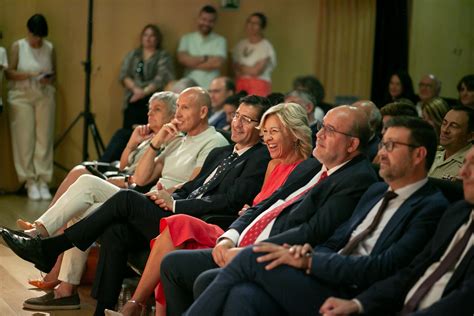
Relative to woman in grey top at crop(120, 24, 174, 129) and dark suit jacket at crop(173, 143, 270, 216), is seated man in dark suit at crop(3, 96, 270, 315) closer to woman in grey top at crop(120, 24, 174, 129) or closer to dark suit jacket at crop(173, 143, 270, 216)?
dark suit jacket at crop(173, 143, 270, 216)

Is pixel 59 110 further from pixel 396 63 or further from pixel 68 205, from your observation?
pixel 68 205

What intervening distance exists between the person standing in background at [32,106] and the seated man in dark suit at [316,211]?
4.60 metres

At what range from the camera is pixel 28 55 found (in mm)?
8375

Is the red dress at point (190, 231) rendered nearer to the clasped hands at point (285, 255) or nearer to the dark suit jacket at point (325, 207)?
the dark suit jacket at point (325, 207)

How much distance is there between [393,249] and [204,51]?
580 cm

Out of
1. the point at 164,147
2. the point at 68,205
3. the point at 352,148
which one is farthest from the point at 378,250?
the point at 164,147

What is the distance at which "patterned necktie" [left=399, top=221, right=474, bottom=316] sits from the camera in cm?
313

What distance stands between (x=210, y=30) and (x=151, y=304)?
14.7ft

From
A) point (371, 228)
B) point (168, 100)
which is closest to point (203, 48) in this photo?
point (168, 100)

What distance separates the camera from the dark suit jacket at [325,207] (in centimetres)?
373

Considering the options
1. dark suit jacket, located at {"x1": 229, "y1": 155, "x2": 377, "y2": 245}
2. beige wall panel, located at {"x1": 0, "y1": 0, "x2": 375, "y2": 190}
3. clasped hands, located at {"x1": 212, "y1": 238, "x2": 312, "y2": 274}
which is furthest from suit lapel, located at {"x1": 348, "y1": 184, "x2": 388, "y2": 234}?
beige wall panel, located at {"x1": 0, "y1": 0, "x2": 375, "y2": 190}

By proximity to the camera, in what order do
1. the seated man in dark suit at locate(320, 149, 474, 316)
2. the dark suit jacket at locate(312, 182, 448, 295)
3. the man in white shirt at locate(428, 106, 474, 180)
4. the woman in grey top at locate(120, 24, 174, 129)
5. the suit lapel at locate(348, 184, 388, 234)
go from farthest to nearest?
the woman in grey top at locate(120, 24, 174, 129)
the man in white shirt at locate(428, 106, 474, 180)
the suit lapel at locate(348, 184, 388, 234)
the dark suit jacket at locate(312, 182, 448, 295)
the seated man in dark suit at locate(320, 149, 474, 316)

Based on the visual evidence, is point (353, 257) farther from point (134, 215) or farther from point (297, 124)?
point (134, 215)

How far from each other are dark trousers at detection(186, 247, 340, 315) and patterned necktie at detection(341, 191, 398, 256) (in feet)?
0.57
